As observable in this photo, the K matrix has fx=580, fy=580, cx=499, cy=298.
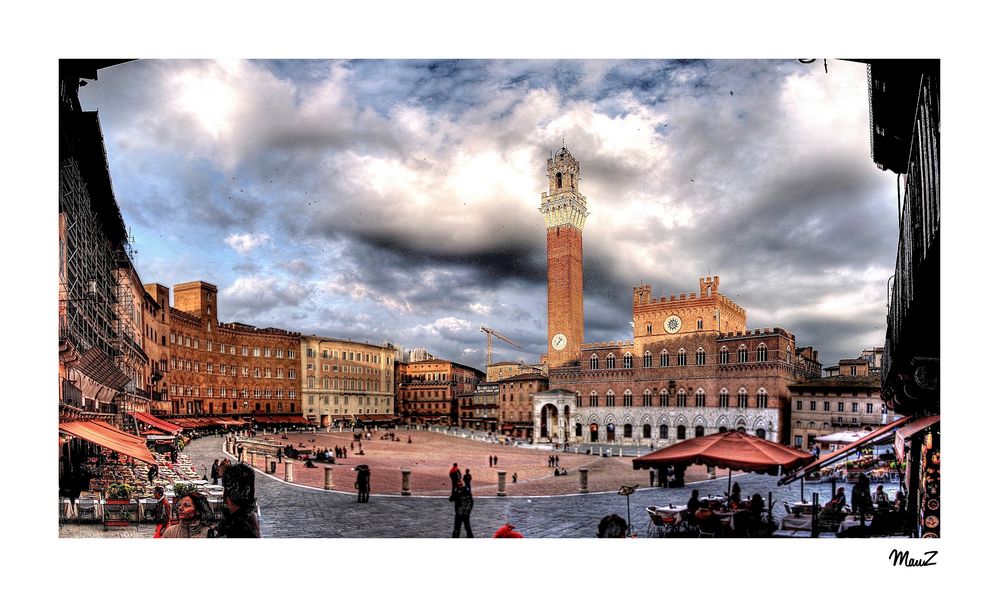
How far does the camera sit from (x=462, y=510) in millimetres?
9141

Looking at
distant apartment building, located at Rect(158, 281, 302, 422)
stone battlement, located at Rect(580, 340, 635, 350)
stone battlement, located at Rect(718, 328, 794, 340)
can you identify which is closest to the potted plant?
distant apartment building, located at Rect(158, 281, 302, 422)

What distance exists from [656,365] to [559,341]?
3.01 metres

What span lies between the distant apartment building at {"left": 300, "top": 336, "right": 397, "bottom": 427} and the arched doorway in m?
4.82

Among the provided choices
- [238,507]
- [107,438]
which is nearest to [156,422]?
[107,438]

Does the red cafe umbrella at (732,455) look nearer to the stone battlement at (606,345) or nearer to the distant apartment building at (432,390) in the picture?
the stone battlement at (606,345)

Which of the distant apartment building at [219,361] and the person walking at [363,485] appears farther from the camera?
the distant apartment building at [219,361]

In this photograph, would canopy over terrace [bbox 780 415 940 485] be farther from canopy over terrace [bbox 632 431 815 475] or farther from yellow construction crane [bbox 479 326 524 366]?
yellow construction crane [bbox 479 326 524 366]

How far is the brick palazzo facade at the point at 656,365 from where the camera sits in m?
12.5

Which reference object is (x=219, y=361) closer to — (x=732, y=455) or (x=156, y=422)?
(x=156, y=422)

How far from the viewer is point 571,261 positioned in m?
13.4

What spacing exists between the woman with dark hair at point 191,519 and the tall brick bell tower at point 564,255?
794cm

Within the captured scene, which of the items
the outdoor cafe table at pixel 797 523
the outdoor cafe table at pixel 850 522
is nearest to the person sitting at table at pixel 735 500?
the outdoor cafe table at pixel 797 523

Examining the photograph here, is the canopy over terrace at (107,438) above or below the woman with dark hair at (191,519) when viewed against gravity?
above
